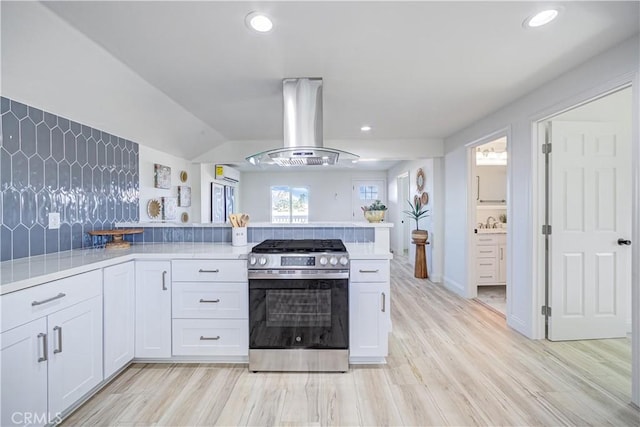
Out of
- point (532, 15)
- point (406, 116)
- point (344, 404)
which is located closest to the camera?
point (532, 15)

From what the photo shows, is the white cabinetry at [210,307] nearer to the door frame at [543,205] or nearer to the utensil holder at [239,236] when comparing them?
the utensil holder at [239,236]

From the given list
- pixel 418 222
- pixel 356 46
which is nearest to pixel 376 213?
pixel 356 46

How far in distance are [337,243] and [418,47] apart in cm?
152

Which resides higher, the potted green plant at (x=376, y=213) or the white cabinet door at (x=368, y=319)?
the potted green plant at (x=376, y=213)

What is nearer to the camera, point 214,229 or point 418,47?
point 418,47

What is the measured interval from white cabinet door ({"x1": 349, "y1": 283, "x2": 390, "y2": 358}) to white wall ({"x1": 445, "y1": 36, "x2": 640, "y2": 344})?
1553 mm

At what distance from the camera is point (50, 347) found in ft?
4.95

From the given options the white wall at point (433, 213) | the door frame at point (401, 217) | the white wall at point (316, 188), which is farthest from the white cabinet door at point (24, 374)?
the white wall at point (316, 188)

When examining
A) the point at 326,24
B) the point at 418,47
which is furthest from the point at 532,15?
the point at 326,24

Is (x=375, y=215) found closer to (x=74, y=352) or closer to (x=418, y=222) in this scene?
(x=74, y=352)

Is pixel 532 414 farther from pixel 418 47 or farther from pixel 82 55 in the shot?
pixel 82 55

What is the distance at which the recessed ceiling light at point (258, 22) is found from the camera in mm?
1601

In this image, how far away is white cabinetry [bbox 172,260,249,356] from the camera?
217 cm

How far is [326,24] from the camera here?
5.56 ft
